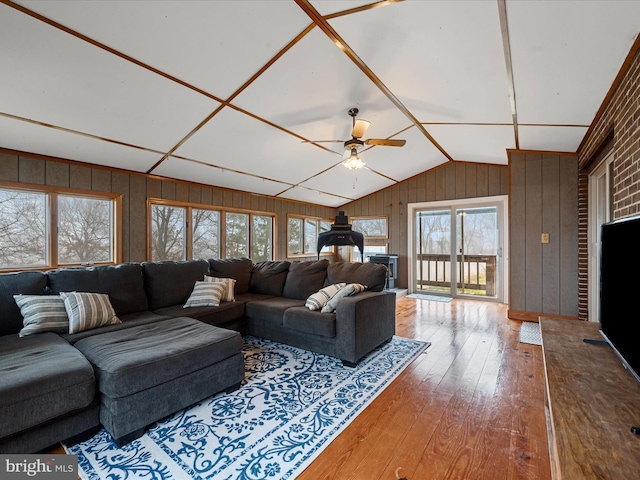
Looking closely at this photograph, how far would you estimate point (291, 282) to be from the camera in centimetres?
394

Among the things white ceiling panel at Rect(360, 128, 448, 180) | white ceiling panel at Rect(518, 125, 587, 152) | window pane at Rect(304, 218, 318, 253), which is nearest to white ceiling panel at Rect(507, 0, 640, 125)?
white ceiling panel at Rect(518, 125, 587, 152)

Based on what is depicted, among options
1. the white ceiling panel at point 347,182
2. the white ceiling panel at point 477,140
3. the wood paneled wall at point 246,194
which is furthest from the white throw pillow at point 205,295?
the white ceiling panel at point 477,140

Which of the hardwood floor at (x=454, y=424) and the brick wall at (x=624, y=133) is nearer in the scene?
the hardwood floor at (x=454, y=424)

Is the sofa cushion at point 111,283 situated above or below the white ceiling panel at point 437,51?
below

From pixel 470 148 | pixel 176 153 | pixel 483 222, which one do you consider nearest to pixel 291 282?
pixel 176 153

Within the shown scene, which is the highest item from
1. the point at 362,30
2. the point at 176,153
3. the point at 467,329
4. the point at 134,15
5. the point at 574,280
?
the point at 362,30

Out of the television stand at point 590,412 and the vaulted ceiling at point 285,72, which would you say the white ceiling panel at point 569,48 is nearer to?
the vaulted ceiling at point 285,72

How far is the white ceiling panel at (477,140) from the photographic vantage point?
404 cm

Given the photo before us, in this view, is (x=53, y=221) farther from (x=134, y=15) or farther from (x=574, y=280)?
(x=574, y=280)

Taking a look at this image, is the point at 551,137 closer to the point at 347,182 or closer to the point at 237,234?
the point at 347,182

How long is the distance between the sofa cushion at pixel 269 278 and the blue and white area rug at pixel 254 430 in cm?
130

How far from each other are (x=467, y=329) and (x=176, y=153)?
15.1ft

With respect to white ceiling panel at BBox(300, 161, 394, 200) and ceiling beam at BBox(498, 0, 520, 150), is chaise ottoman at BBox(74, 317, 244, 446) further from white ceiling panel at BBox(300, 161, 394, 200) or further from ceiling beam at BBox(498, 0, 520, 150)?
white ceiling panel at BBox(300, 161, 394, 200)

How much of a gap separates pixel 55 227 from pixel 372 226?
610 centimetres
